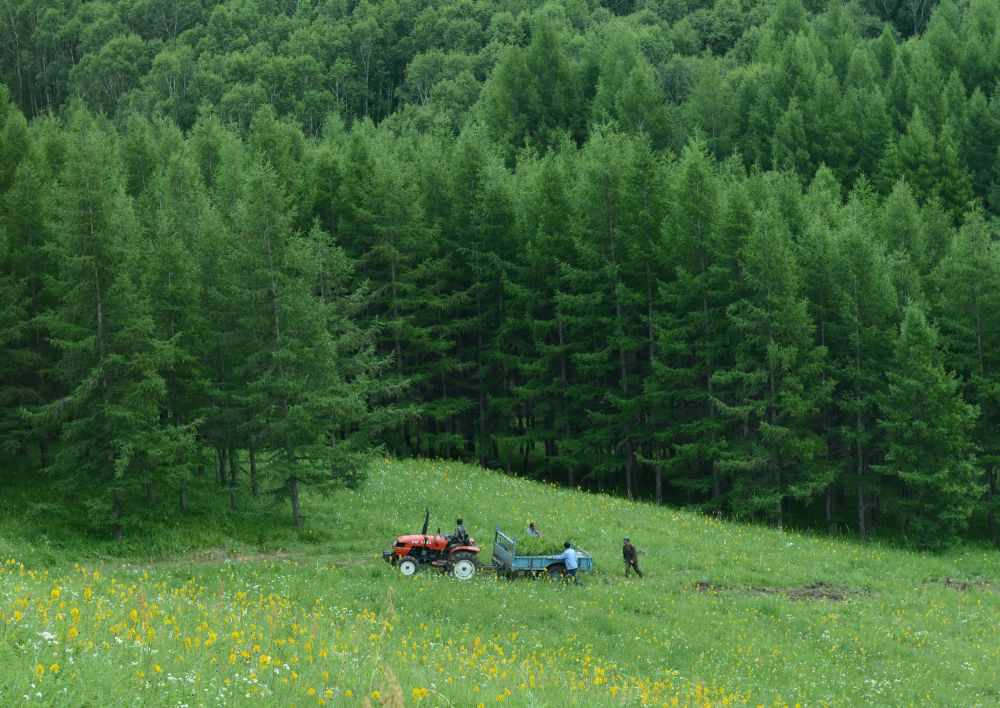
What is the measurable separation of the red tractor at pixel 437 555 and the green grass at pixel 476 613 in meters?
0.87

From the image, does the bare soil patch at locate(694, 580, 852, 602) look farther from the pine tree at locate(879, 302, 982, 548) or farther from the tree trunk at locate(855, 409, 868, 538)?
the tree trunk at locate(855, 409, 868, 538)

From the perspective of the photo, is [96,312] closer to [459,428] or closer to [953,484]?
[459,428]

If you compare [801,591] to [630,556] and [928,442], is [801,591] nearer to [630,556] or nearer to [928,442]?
[630,556]

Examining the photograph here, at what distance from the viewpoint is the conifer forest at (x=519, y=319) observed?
3394 cm

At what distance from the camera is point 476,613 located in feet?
79.7

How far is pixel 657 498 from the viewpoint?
4688 cm

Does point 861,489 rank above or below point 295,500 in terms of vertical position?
below

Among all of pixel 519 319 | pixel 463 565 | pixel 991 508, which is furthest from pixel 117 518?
pixel 991 508

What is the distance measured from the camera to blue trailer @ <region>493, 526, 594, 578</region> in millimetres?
28203

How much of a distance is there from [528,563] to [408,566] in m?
3.41

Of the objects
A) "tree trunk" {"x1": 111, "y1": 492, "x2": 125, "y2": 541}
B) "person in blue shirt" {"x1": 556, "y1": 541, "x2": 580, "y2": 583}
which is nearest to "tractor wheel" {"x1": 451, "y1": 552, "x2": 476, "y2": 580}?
"person in blue shirt" {"x1": 556, "y1": 541, "x2": 580, "y2": 583}

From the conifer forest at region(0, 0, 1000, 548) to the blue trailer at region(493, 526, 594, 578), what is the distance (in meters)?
7.95

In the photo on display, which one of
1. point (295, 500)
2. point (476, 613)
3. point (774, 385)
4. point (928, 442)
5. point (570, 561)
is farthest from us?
point (774, 385)

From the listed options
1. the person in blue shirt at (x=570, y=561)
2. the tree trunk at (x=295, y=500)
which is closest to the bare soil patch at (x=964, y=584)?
the person in blue shirt at (x=570, y=561)
